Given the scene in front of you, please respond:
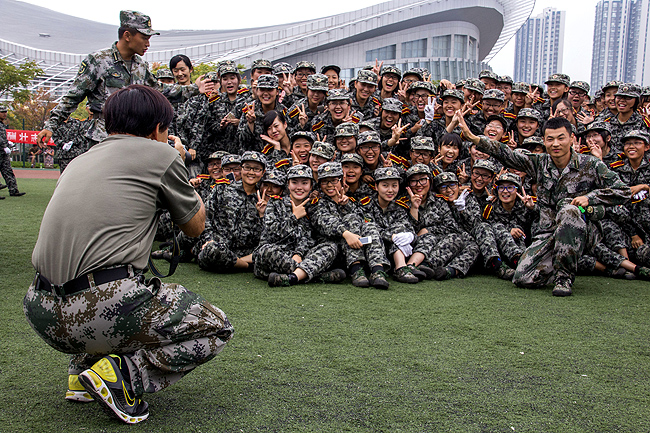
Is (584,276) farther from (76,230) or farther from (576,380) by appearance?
(76,230)

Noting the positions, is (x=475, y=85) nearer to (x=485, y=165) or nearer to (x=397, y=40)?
(x=485, y=165)

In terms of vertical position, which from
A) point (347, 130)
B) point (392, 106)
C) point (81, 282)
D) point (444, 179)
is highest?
point (392, 106)

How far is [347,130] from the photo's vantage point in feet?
20.5

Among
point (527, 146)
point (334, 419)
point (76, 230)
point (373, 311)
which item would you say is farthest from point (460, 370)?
point (527, 146)

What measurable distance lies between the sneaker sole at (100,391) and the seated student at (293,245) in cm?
283

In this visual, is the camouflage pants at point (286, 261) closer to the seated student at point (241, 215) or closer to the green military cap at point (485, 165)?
the seated student at point (241, 215)

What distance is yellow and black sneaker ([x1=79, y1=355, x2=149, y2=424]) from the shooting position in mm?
2162

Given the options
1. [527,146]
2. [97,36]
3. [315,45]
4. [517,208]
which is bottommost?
[517,208]

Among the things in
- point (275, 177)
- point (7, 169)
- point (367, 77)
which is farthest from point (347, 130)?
point (7, 169)

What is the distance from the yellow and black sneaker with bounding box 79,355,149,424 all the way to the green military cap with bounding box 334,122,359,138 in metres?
4.39

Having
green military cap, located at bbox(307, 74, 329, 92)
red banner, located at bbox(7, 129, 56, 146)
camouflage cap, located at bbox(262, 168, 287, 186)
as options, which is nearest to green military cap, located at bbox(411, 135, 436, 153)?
green military cap, located at bbox(307, 74, 329, 92)

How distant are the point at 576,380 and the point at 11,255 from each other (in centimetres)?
564

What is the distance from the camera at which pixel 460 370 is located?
3.01m

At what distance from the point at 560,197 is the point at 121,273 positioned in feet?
14.8
